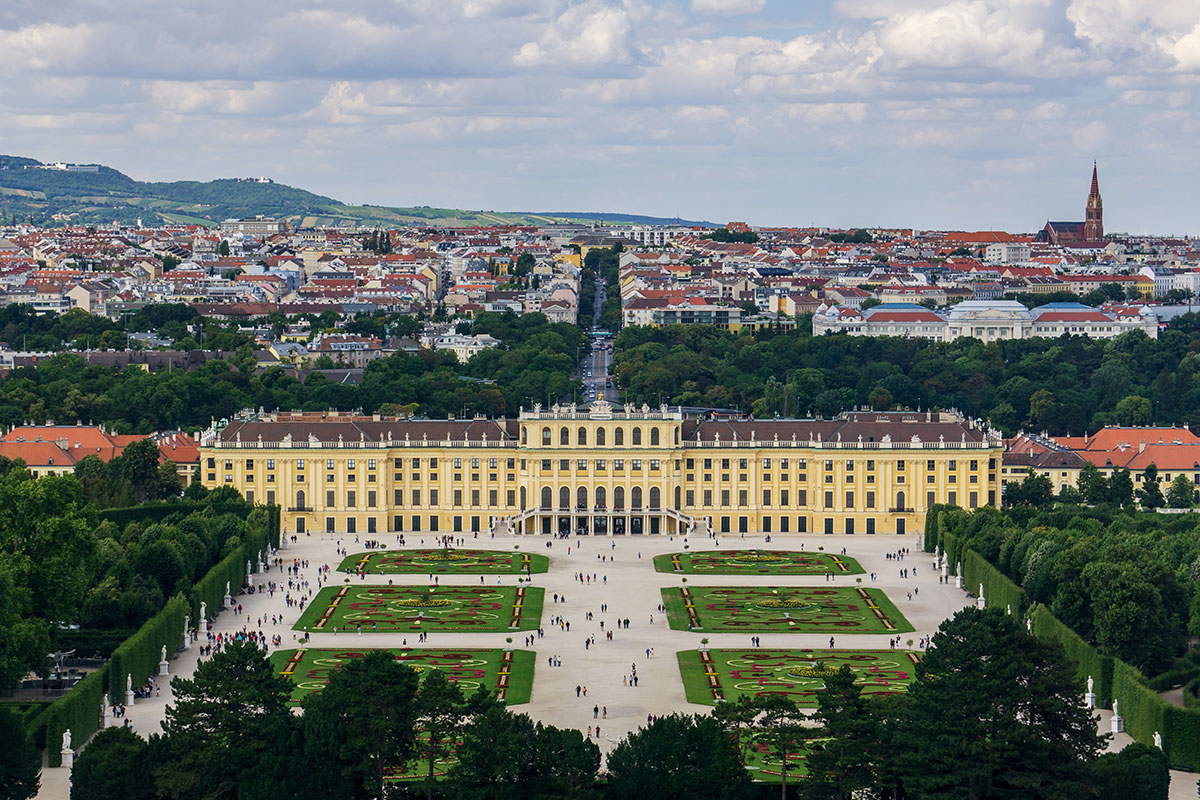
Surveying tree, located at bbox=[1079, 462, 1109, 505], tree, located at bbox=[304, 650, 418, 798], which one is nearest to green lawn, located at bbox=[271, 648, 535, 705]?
tree, located at bbox=[304, 650, 418, 798]

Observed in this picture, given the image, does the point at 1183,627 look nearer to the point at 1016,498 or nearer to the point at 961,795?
the point at 961,795

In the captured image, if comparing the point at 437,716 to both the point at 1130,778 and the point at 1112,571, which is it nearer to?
the point at 1130,778

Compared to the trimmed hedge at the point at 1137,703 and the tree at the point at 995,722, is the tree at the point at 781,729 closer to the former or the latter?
the tree at the point at 995,722

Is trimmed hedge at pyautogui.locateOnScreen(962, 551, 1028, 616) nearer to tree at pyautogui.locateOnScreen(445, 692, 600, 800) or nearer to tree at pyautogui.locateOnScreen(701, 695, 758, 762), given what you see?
tree at pyautogui.locateOnScreen(701, 695, 758, 762)

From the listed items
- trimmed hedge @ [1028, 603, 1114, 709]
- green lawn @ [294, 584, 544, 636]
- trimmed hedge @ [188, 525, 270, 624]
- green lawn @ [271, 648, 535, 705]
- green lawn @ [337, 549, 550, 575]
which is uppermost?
trimmed hedge @ [1028, 603, 1114, 709]

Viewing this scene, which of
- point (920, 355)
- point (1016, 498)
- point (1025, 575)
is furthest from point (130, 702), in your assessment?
point (920, 355)

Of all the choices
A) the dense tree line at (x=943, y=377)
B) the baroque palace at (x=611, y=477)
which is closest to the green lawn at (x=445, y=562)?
the baroque palace at (x=611, y=477)
